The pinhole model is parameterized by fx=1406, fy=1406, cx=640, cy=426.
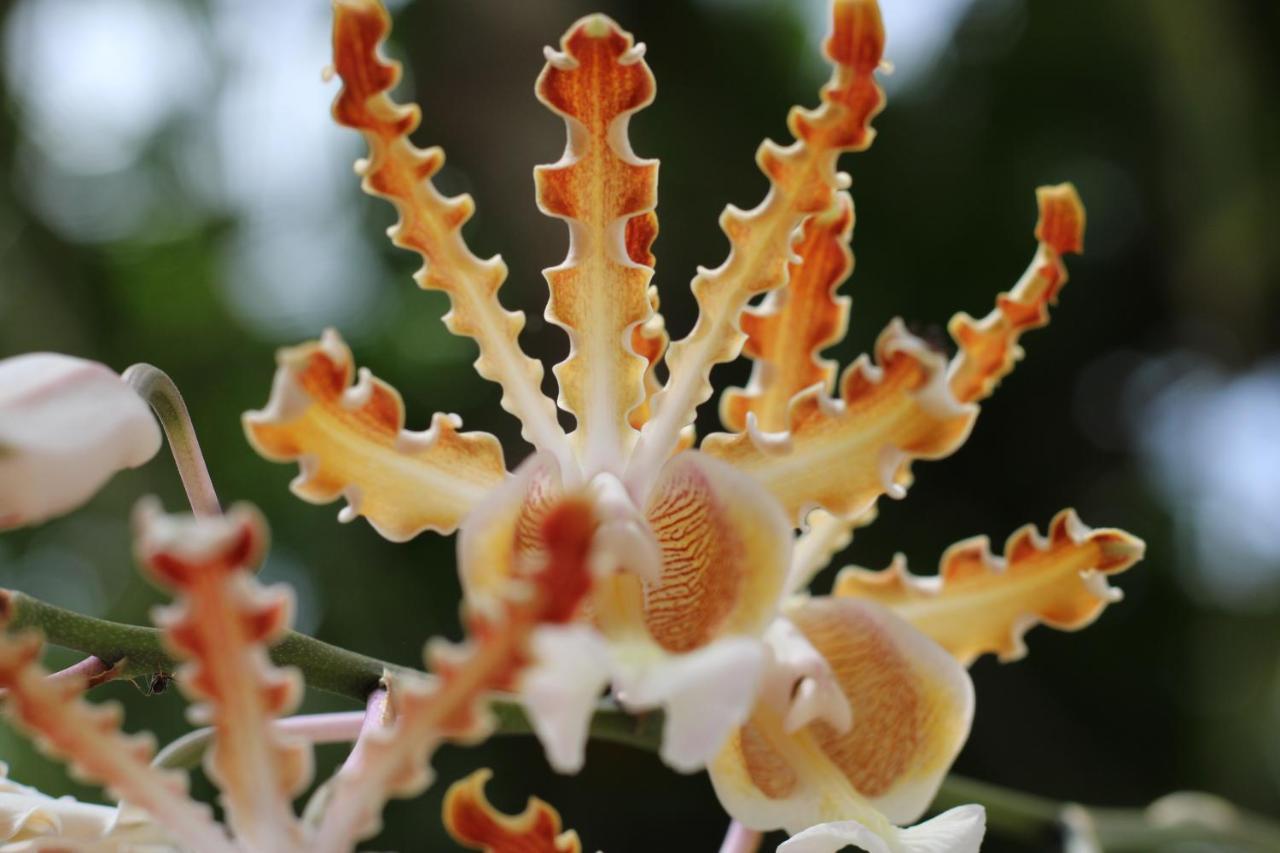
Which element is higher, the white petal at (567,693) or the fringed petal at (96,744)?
the white petal at (567,693)

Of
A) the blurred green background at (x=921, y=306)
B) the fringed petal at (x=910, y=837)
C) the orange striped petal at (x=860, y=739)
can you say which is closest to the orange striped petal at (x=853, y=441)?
the orange striped petal at (x=860, y=739)

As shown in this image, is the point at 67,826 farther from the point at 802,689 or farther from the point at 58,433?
the point at 802,689

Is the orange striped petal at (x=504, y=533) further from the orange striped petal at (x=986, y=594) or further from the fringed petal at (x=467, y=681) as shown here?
the orange striped petal at (x=986, y=594)

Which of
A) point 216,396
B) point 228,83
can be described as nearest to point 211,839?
point 216,396

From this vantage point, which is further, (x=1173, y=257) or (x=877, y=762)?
(x=1173, y=257)

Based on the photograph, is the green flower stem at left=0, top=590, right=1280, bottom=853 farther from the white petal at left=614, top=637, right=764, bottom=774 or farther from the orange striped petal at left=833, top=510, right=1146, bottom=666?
the white petal at left=614, top=637, right=764, bottom=774

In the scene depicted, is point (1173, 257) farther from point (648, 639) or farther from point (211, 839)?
point (211, 839)

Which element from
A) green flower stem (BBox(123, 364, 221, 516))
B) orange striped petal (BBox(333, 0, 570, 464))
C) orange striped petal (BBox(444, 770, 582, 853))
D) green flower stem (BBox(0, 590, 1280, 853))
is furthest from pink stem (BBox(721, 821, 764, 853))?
green flower stem (BBox(123, 364, 221, 516))
